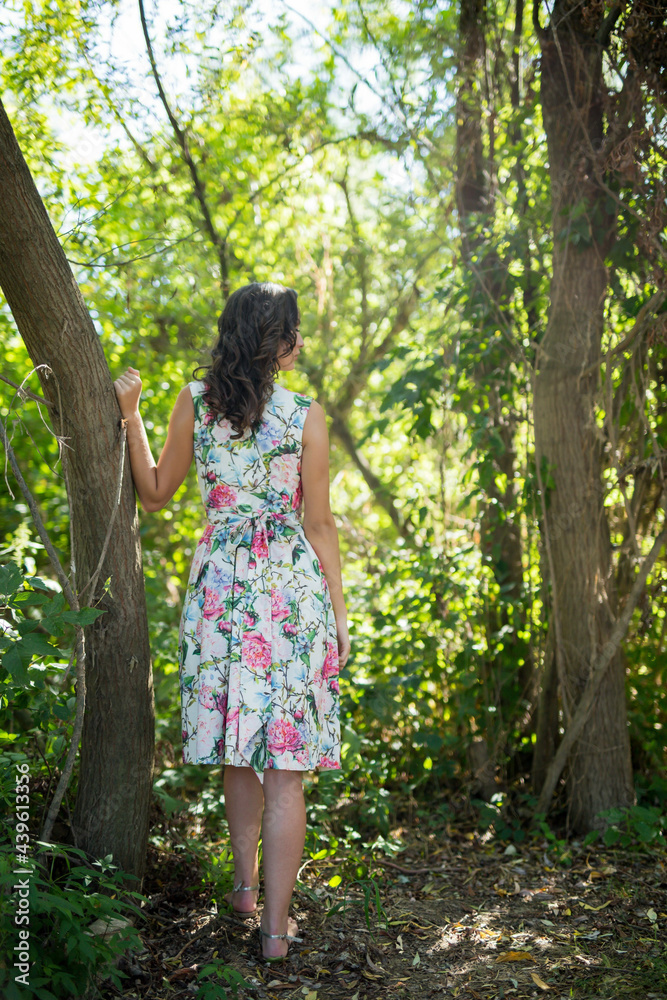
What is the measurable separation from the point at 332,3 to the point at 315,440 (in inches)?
123

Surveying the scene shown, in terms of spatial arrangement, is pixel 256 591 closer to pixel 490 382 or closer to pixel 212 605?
pixel 212 605

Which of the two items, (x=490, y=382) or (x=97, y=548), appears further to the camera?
(x=490, y=382)

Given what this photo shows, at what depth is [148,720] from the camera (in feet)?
6.64

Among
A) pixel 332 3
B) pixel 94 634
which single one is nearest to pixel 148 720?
pixel 94 634

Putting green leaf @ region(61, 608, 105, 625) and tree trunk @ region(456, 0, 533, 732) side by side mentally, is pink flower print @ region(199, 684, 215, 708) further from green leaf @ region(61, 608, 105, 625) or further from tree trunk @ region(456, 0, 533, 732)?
tree trunk @ region(456, 0, 533, 732)

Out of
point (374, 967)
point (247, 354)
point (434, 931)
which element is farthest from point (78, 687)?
point (434, 931)

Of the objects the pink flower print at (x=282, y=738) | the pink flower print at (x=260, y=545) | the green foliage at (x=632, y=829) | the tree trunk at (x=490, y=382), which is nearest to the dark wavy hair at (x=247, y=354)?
the pink flower print at (x=260, y=545)

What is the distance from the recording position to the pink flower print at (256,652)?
6.59 feet

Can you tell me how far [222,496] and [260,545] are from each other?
7.1 inches

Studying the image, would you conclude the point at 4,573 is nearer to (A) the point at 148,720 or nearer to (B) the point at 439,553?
(A) the point at 148,720

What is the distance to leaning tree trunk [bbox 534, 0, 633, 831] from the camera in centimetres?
274

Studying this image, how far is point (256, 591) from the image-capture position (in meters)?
2.05

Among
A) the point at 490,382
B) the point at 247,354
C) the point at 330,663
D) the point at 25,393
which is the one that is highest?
the point at 490,382

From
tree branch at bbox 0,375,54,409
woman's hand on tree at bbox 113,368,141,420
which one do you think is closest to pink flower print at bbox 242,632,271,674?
woman's hand on tree at bbox 113,368,141,420
